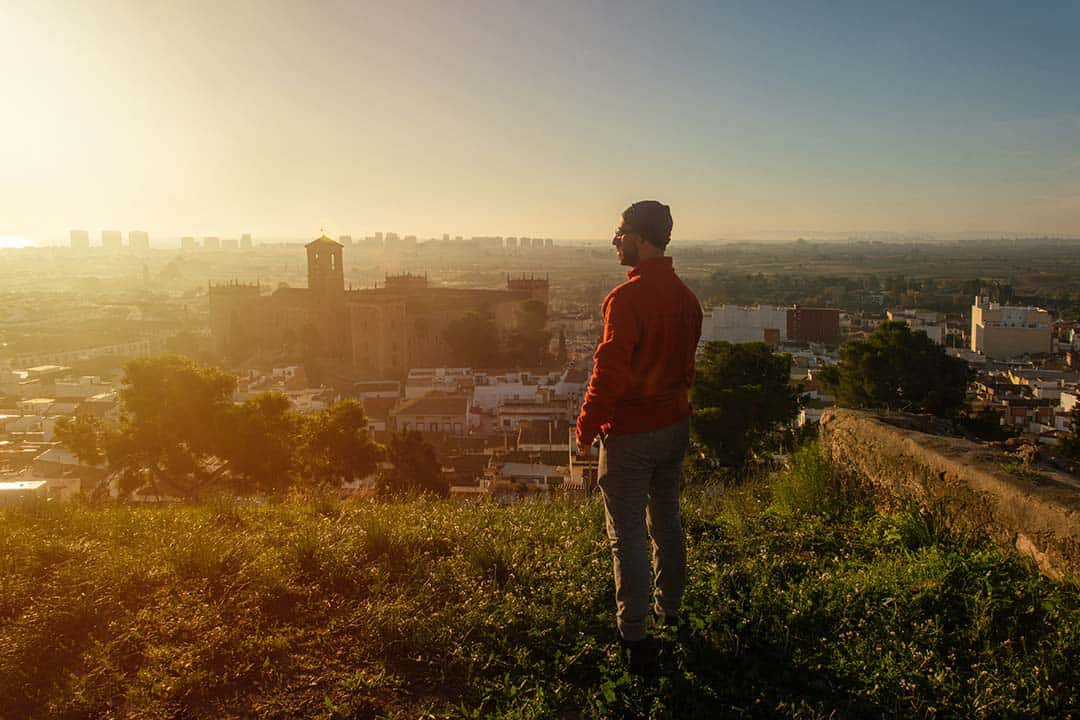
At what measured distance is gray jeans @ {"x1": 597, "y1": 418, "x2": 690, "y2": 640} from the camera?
2.06 meters

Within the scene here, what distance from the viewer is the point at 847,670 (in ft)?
6.55

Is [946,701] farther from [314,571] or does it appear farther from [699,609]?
[314,571]

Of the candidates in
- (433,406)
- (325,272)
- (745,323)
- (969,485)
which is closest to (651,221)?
(969,485)

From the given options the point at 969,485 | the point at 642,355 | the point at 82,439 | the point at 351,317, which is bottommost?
the point at 82,439

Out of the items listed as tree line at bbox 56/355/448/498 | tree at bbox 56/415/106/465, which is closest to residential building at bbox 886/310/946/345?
tree line at bbox 56/355/448/498

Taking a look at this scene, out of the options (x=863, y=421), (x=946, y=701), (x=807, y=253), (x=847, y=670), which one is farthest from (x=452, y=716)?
(x=807, y=253)

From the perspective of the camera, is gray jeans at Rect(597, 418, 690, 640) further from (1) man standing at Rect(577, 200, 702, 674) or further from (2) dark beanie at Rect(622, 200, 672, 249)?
(2) dark beanie at Rect(622, 200, 672, 249)

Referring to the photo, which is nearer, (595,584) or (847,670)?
(847,670)

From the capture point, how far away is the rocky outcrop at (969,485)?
97.6 inches

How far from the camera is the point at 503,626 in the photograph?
7.45ft

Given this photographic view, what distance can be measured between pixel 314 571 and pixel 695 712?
1.51 m

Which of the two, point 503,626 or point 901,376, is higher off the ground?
Answer: point 503,626

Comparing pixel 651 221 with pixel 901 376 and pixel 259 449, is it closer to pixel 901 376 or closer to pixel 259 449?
pixel 259 449

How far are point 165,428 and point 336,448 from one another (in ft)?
6.73
